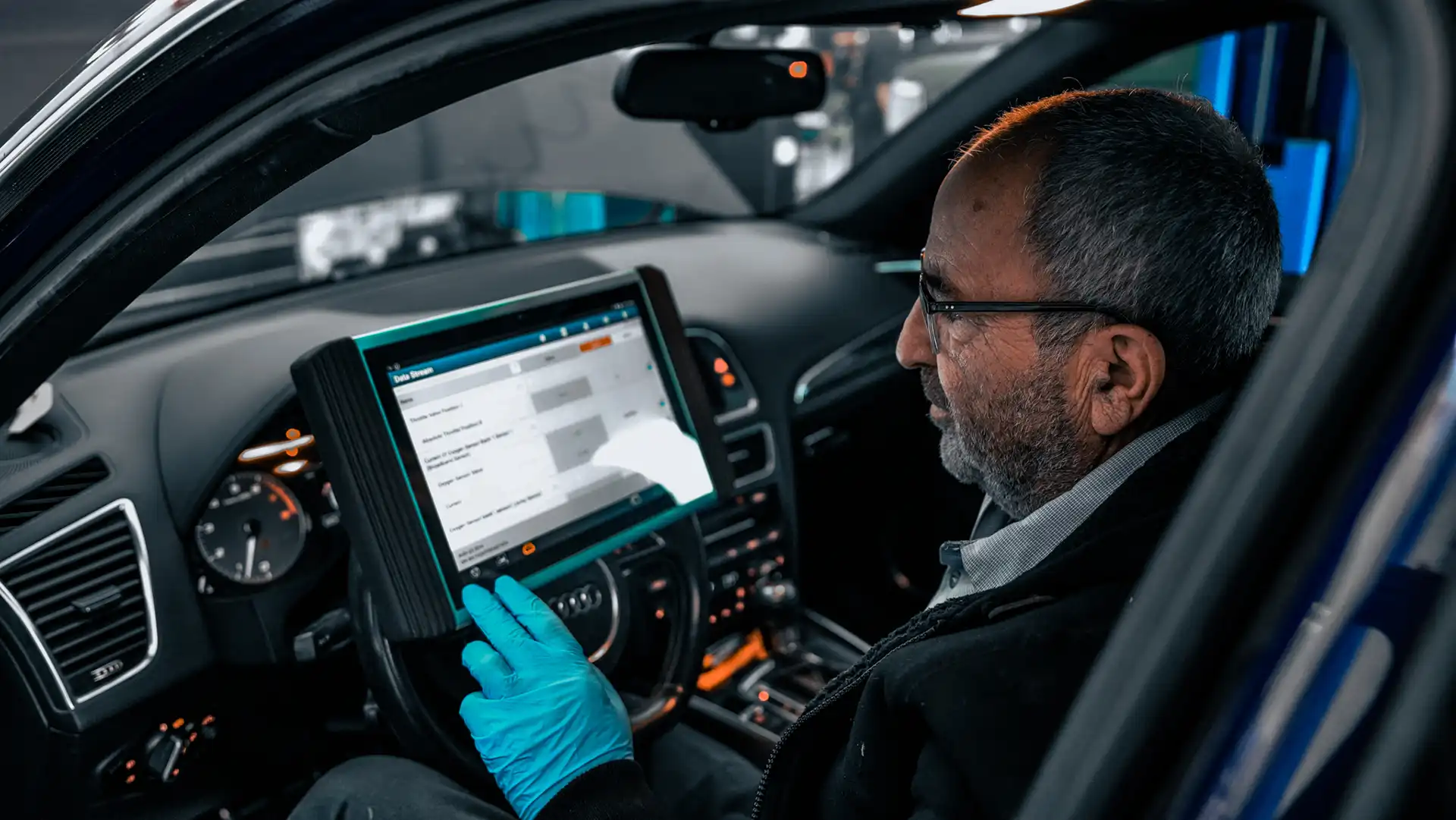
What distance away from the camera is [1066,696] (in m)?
1.06

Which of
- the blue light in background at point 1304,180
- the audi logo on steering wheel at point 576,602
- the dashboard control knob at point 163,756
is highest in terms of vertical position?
the blue light in background at point 1304,180

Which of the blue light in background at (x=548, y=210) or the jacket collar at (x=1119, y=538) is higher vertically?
the jacket collar at (x=1119, y=538)

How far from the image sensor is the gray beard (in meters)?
1.37

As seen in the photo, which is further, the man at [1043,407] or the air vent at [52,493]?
the air vent at [52,493]

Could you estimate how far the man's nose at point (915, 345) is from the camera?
1545 millimetres

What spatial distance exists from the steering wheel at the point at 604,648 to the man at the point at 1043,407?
32 centimetres

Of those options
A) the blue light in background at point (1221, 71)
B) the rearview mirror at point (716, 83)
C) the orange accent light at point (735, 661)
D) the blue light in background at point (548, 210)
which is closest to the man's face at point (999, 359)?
the rearview mirror at point (716, 83)

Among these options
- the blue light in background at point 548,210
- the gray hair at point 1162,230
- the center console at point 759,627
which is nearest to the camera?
the gray hair at point 1162,230

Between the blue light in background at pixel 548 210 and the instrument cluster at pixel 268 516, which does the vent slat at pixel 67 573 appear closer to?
the instrument cluster at pixel 268 516

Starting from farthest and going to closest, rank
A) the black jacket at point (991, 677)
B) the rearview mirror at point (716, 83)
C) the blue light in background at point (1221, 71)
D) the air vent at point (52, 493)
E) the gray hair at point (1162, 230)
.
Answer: the blue light in background at point (1221, 71) < the rearview mirror at point (716, 83) < the air vent at point (52, 493) < the gray hair at point (1162, 230) < the black jacket at point (991, 677)

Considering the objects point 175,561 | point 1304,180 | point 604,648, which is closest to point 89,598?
point 175,561

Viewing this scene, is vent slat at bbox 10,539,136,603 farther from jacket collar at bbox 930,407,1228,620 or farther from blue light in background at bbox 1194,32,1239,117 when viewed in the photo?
blue light in background at bbox 1194,32,1239,117

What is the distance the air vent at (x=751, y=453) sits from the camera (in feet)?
8.88

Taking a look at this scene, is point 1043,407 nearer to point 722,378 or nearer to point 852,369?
point 722,378
